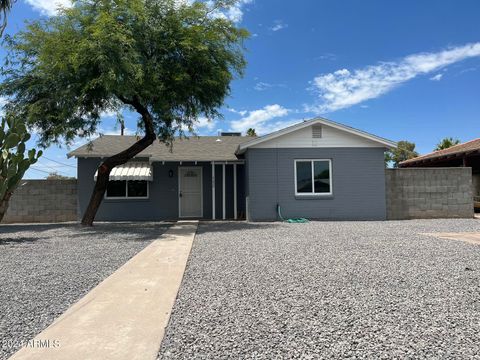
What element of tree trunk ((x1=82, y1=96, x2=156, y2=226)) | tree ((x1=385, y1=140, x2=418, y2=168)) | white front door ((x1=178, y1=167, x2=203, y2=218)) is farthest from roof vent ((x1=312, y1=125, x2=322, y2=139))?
tree ((x1=385, y1=140, x2=418, y2=168))

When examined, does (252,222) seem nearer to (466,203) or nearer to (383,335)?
(466,203)

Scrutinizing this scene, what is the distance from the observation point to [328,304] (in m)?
4.15

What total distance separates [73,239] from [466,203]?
1583cm

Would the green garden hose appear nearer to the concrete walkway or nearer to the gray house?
the gray house

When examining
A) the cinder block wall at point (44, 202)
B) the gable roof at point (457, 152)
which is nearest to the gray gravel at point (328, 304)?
the cinder block wall at point (44, 202)

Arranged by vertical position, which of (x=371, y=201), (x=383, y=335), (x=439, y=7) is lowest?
(x=383, y=335)

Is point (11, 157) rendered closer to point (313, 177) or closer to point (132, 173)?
point (132, 173)

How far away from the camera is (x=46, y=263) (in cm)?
671

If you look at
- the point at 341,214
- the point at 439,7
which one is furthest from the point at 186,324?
the point at 439,7

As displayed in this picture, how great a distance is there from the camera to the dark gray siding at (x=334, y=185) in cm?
1502

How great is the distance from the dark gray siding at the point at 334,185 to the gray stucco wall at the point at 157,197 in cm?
241

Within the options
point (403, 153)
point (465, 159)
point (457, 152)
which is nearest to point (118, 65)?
point (457, 152)

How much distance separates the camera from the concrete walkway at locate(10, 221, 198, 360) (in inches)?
117

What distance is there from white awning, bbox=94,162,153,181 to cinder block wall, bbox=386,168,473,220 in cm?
1082
